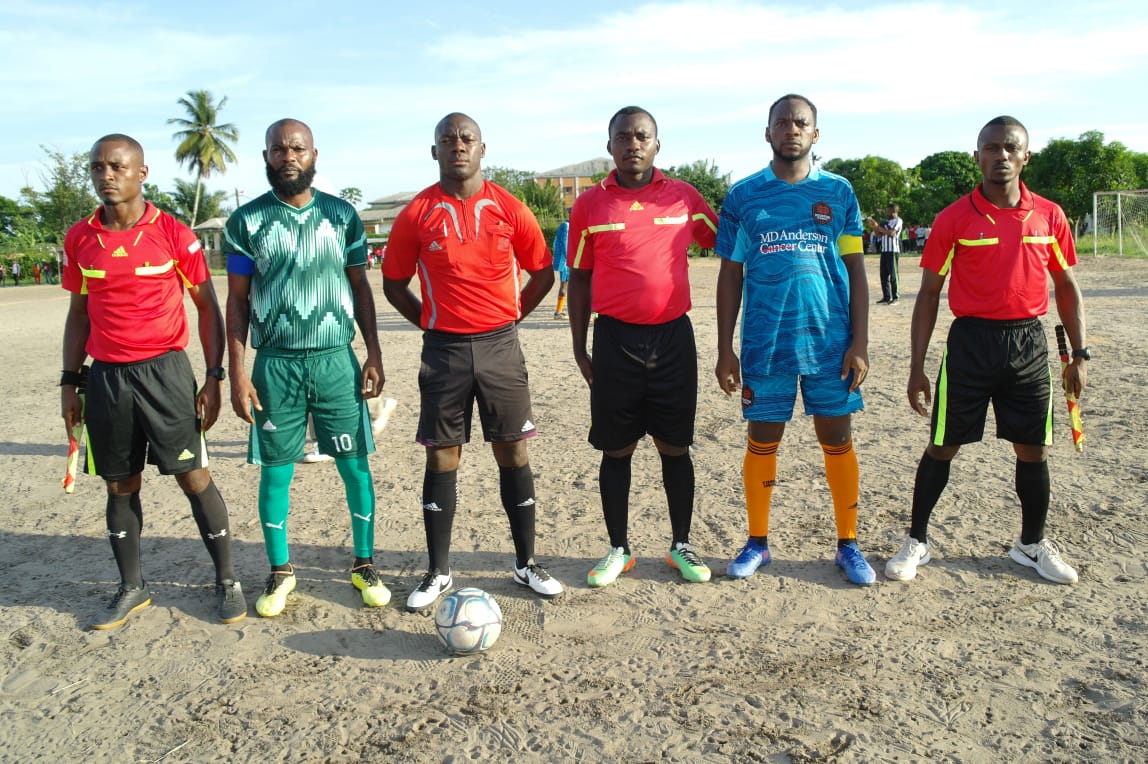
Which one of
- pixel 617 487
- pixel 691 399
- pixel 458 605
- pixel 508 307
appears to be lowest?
pixel 458 605

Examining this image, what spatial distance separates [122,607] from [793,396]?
11.5 ft

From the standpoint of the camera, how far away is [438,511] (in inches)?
162

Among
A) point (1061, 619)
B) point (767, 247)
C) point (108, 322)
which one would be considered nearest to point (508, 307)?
point (767, 247)

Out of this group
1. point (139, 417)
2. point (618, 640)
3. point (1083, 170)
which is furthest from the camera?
point (1083, 170)

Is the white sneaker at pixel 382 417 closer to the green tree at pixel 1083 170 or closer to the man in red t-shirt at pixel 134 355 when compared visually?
the man in red t-shirt at pixel 134 355

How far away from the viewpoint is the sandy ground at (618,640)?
2.92 m

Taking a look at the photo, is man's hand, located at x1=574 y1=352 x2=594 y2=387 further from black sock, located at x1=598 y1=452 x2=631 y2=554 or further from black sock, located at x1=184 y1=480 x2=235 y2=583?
black sock, located at x1=184 y1=480 x2=235 y2=583

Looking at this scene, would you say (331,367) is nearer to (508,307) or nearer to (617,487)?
(508,307)

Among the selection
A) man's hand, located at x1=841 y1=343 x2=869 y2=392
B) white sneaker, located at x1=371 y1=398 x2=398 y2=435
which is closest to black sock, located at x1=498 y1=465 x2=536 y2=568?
man's hand, located at x1=841 y1=343 x2=869 y2=392

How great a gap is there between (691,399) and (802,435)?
9.63 ft

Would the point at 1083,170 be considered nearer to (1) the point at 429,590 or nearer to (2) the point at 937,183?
(2) the point at 937,183

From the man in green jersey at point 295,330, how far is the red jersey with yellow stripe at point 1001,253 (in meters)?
2.87

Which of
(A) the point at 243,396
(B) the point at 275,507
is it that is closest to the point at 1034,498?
(B) the point at 275,507

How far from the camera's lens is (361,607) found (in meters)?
4.07
